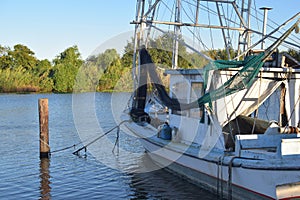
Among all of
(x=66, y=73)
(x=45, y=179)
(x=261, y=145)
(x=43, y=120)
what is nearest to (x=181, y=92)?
(x=261, y=145)

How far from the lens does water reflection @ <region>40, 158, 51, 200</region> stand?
13.6 metres

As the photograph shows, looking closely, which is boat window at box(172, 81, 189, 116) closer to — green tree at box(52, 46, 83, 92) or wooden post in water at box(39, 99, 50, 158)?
wooden post in water at box(39, 99, 50, 158)

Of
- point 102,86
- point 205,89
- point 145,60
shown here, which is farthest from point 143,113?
point 102,86

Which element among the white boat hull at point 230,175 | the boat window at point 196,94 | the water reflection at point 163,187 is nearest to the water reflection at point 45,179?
the water reflection at point 163,187

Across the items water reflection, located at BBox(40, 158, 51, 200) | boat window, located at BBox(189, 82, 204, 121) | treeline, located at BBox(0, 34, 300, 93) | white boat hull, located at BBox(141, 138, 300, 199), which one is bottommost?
water reflection, located at BBox(40, 158, 51, 200)

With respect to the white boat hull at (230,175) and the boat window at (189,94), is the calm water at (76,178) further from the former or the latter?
the boat window at (189,94)

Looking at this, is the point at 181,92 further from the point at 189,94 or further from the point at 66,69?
the point at 66,69

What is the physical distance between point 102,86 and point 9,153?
187ft

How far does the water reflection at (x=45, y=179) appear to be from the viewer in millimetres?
13570

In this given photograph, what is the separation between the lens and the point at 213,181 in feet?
40.2

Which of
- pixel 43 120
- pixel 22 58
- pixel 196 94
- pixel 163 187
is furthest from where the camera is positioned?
pixel 22 58

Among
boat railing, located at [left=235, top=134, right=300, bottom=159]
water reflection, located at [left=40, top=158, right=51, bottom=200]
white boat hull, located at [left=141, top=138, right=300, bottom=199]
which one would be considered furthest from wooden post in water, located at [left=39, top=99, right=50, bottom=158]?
boat railing, located at [left=235, top=134, right=300, bottom=159]

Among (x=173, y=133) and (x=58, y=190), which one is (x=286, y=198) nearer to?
(x=173, y=133)

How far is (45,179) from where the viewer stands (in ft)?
50.1
